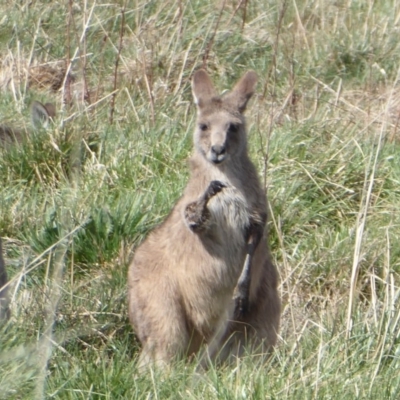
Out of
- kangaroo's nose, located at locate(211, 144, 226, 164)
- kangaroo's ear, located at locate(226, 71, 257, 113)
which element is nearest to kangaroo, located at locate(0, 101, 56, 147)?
kangaroo's ear, located at locate(226, 71, 257, 113)

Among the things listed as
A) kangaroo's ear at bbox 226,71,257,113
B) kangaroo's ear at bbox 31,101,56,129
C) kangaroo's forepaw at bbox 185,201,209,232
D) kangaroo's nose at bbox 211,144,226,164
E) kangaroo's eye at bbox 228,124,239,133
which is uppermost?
kangaroo's ear at bbox 226,71,257,113

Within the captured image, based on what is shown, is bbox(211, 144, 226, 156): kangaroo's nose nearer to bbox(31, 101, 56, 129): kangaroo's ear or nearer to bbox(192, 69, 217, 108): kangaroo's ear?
bbox(192, 69, 217, 108): kangaroo's ear

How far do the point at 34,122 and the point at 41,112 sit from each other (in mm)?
446

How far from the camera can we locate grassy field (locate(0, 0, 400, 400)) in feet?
13.8

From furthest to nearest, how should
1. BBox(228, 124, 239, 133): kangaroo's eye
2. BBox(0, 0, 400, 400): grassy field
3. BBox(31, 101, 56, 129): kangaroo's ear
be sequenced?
BBox(31, 101, 56, 129): kangaroo's ear < BBox(228, 124, 239, 133): kangaroo's eye < BBox(0, 0, 400, 400): grassy field

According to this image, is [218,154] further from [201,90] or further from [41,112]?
[41,112]

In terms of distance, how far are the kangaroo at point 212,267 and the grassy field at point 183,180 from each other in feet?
0.52

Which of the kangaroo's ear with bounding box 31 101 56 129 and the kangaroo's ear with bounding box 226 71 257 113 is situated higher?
the kangaroo's ear with bounding box 226 71 257 113

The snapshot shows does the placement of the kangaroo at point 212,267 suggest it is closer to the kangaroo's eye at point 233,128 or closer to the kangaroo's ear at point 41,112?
the kangaroo's eye at point 233,128

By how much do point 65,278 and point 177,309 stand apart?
2.07 feet

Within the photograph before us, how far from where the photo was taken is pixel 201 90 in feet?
17.9

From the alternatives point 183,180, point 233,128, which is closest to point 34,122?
point 183,180

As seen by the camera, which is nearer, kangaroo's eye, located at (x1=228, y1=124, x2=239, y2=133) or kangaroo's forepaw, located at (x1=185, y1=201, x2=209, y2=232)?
kangaroo's forepaw, located at (x1=185, y1=201, x2=209, y2=232)

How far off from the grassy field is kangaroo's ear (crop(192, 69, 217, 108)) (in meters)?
0.40
